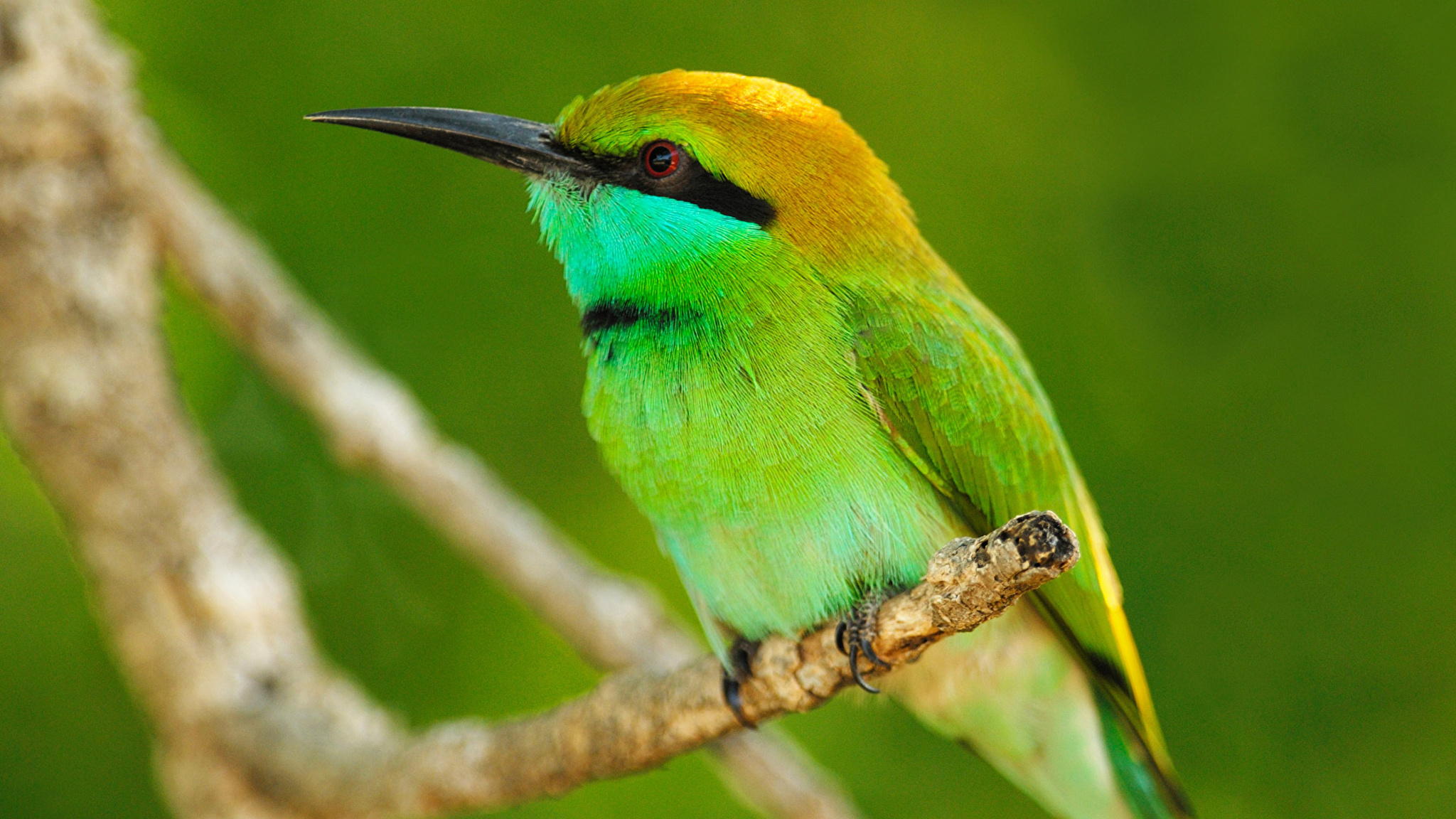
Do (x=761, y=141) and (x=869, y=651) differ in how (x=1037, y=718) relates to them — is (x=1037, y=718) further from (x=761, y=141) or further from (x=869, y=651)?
(x=761, y=141)

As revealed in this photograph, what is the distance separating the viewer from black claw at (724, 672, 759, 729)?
2104 millimetres

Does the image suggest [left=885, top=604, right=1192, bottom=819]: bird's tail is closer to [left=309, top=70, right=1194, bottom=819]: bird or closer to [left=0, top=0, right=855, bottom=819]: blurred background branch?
[left=309, top=70, right=1194, bottom=819]: bird

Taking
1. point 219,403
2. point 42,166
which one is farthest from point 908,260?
point 219,403

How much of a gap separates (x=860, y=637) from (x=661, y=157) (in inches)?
36.6

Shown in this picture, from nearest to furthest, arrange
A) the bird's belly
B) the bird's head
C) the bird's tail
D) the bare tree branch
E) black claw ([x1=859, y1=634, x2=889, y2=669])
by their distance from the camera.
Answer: black claw ([x1=859, y1=634, x2=889, y2=669]) → the bird's belly → the bird's head → the bird's tail → the bare tree branch

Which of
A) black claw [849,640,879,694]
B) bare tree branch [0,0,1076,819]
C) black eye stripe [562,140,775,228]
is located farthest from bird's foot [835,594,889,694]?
black eye stripe [562,140,775,228]

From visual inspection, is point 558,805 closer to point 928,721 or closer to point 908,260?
point 928,721

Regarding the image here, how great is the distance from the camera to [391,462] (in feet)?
9.23

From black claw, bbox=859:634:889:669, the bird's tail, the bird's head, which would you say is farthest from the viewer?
the bird's tail

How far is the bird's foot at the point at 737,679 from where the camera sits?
82.8 inches

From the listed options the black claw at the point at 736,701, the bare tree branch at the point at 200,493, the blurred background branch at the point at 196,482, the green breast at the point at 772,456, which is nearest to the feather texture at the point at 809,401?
the green breast at the point at 772,456

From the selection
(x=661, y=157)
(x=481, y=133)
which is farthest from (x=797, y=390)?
(x=481, y=133)

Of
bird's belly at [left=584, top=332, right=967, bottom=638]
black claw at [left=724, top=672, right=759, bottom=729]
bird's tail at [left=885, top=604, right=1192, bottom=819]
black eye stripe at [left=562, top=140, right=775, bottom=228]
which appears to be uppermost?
black eye stripe at [left=562, top=140, right=775, bottom=228]

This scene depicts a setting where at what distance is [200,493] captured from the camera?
267 cm
